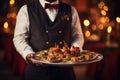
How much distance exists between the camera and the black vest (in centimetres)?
206

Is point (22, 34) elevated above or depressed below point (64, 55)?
above

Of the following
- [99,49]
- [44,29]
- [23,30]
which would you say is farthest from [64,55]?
[99,49]

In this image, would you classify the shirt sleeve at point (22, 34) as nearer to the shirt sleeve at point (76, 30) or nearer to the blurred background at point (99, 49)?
the shirt sleeve at point (76, 30)

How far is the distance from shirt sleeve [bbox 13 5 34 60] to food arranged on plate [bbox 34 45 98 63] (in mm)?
97

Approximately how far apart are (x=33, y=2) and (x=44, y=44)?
0.31 m

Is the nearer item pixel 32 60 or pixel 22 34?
pixel 32 60

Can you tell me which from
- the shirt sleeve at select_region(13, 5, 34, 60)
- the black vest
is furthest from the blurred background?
the shirt sleeve at select_region(13, 5, 34, 60)

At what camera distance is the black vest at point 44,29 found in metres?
2.06

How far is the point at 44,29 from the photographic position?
2.06 metres

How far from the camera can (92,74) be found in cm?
435

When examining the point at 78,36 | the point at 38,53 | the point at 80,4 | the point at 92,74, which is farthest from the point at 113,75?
the point at 80,4

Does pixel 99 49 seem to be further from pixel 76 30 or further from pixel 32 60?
pixel 32 60

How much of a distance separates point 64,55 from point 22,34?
0.31 meters

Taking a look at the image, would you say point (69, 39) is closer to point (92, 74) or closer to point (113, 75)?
point (113, 75)
